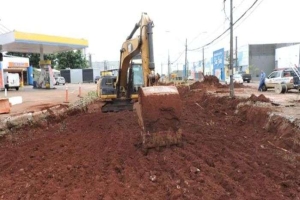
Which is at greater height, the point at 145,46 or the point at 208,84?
the point at 145,46

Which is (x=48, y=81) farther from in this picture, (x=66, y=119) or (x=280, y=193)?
(x=280, y=193)

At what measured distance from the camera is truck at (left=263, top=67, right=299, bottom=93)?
23344 millimetres

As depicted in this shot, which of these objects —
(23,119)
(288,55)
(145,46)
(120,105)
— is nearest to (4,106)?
(23,119)

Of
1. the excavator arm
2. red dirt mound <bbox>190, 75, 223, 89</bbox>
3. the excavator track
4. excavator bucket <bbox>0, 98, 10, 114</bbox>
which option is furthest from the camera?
red dirt mound <bbox>190, 75, 223, 89</bbox>

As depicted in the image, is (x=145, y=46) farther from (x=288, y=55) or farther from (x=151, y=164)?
(x=288, y=55)

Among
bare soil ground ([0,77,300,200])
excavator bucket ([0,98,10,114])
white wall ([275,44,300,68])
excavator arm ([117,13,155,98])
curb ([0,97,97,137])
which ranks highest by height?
white wall ([275,44,300,68])

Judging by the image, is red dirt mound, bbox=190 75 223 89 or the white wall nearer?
red dirt mound, bbox=190 75 223 89

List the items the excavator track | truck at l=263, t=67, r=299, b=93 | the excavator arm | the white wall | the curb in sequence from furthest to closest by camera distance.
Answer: the white wall < truck at l=263, t=67, r=299, b=93 < the excavator track < the curb < the excavator arm

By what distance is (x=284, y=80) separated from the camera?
23938mm

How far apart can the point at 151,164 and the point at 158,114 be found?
1112mm

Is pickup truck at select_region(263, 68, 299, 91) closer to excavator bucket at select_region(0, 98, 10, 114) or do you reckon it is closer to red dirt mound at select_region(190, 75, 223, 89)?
red dirt mound at select_region(190, 75, 223, 89)

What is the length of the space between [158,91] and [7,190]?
3480 millimetres

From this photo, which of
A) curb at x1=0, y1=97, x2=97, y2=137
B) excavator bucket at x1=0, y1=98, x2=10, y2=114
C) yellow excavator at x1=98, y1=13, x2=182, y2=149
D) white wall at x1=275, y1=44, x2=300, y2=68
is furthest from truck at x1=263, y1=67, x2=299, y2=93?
excavator bucket at x1=0, y1=98, x2=10, y2=114

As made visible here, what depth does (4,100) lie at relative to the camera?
1323 cm
